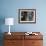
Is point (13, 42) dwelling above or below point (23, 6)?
below

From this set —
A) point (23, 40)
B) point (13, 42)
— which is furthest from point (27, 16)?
point (13, 42)

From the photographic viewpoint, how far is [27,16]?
4.56 m

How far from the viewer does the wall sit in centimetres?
451

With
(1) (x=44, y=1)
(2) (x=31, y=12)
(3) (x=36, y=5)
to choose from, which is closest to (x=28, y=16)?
(2) (x=31, y=12)

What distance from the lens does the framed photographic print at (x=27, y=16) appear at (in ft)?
14.9

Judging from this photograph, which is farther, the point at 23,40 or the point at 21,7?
the point at 21,7

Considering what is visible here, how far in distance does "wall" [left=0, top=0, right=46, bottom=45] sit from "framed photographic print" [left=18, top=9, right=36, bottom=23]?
110mm

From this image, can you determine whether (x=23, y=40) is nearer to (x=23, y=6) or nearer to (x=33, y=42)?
(x=33, y=42)

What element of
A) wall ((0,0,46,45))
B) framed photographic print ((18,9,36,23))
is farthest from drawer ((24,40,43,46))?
framed photographic print ((18,9,36,23))

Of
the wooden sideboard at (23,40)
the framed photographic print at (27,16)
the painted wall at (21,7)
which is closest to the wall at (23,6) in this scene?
the painted wall at (21,7)

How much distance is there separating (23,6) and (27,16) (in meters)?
0.38

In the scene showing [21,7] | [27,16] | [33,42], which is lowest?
[33,42]

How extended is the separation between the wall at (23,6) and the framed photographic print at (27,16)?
0.36 feet

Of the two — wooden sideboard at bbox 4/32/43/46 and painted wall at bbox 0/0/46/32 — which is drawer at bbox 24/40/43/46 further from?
painted wall at bbox 0/0/46/32
